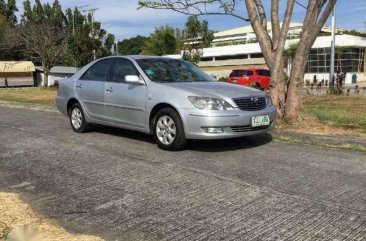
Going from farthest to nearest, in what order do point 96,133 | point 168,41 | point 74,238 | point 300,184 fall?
1. point 168,41
2. point 96,133
3. point 300,184
4. point 74,238

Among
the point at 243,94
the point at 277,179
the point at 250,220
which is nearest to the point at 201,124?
the point at 243,94

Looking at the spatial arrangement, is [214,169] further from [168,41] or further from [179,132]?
[168,41]

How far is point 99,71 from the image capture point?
8328mm

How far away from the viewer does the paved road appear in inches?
144

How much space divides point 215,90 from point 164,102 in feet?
2.56

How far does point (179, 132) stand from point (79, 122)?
2879 millimetres

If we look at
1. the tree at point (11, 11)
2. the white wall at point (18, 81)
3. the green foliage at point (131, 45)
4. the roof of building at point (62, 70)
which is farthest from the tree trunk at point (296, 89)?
the green foliage at point (131, 45)

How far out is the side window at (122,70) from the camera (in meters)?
7.62

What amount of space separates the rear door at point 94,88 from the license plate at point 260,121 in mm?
2799

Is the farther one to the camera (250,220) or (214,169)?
(214,169)

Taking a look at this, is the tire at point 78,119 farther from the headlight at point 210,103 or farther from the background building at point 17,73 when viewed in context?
the background building at point 17,73

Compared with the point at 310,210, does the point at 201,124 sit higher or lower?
higher

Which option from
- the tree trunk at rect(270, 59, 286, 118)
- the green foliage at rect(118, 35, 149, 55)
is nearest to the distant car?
the tree trunk at rect(270, 59, 286, 118)

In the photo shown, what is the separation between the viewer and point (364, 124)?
382 inches
